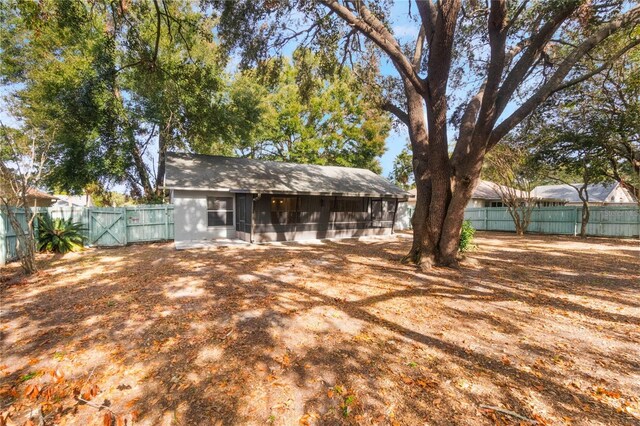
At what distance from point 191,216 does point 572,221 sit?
22830 millimetres

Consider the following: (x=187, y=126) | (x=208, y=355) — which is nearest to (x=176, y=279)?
(x=208, y=355)

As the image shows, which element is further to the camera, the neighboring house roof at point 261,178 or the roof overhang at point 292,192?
the neighboring house roof at point 261,178

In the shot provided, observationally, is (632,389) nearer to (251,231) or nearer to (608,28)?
(608,28)

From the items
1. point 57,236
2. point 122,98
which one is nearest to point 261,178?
point 57,236

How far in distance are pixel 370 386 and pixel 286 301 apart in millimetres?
2723

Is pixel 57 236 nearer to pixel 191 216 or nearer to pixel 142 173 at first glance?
pixel 191 216

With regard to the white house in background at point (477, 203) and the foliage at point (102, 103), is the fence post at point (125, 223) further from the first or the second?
the white house in background at point (477, 203)

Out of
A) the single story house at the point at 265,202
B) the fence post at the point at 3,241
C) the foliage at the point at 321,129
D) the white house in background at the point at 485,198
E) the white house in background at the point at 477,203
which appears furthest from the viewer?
the foliage at the point at 321,129

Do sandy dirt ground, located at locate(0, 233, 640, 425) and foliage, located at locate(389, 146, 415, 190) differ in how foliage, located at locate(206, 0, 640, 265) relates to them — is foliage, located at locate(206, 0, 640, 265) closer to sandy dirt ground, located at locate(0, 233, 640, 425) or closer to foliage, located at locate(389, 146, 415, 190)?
sandy dirt ground, located at locate(0, 233, 640, 425)

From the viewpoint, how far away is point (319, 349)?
3654mm

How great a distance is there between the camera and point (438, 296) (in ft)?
18.9

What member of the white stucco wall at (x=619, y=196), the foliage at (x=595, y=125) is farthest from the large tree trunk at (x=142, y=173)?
the white stucco wall at (x=619, y=196)

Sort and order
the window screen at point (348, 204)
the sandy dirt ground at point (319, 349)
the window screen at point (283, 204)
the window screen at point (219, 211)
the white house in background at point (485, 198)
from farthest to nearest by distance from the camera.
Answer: the white house in background at point (485, 198) → the window screen at point (348, 204) → the window screen at point (283, 204) → the window screen at point (219, 211) → the sandy dirt ground at point (319, 349)

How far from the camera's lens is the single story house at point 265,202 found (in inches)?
517
